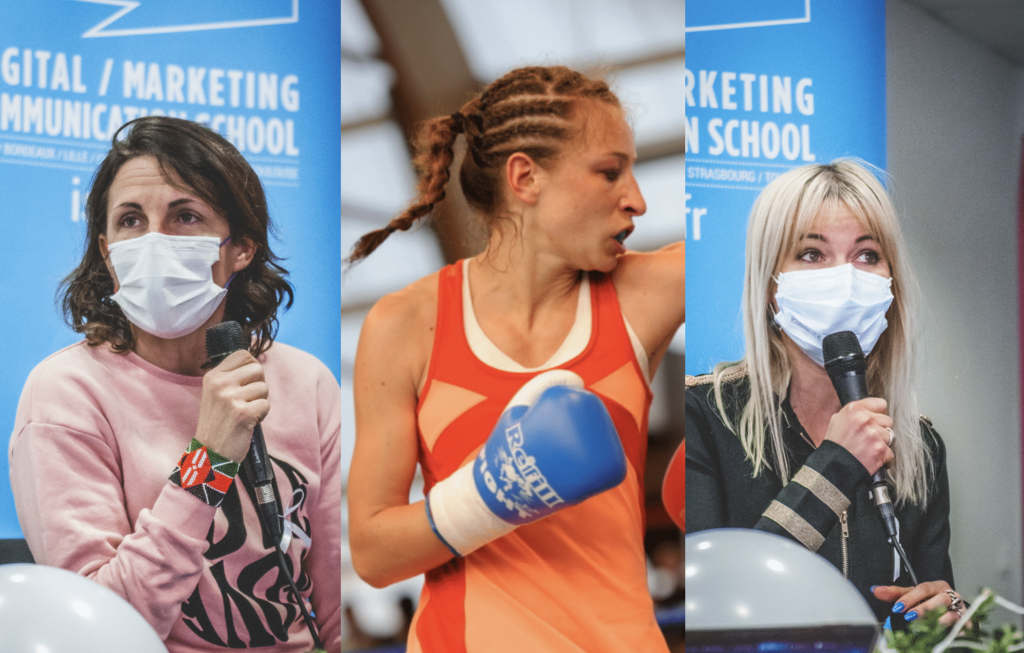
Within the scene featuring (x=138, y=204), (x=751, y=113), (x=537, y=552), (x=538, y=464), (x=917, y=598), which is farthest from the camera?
(x=751, y=113)

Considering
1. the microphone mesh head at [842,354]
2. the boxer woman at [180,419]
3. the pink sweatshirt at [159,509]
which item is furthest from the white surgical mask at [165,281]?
the microphone mesh head at [842,354]

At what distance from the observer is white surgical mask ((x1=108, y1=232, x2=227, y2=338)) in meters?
2.31

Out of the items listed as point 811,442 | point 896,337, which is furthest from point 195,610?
point 896,337

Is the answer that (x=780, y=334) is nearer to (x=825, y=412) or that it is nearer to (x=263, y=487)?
(x=825, y=412)

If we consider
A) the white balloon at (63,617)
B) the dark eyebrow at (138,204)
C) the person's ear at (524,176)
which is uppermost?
the person's ear at (524,176)

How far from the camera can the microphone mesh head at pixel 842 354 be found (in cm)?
247

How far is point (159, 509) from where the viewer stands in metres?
2.24

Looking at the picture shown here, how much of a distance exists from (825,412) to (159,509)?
184 centimetres

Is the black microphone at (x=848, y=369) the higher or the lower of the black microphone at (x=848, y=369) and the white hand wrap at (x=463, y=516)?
the higher

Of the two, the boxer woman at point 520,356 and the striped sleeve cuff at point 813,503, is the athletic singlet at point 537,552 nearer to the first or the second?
the boxer woman at point 520,356

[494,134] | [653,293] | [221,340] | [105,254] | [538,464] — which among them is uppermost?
[494,134]

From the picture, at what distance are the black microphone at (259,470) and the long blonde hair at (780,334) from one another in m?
1.26

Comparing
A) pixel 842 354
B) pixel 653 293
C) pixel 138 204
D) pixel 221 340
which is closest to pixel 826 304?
pixel 842 354

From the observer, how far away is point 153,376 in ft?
7.61
